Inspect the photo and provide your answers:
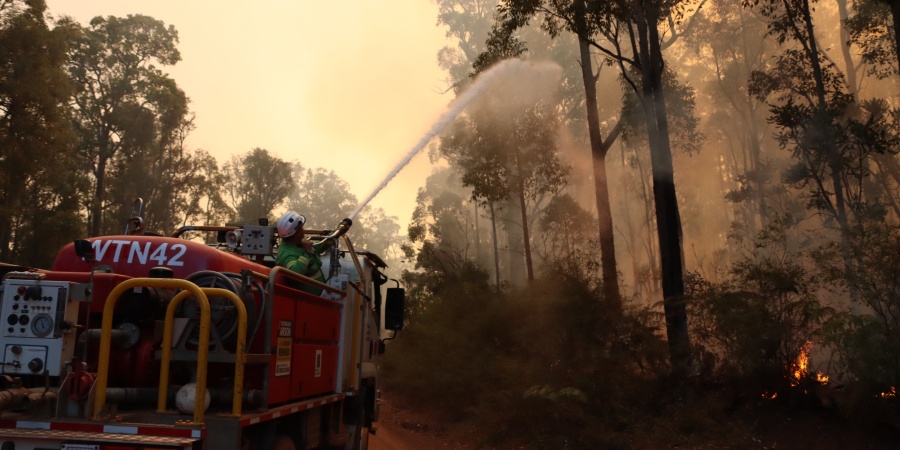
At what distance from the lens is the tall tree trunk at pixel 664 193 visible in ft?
42.1

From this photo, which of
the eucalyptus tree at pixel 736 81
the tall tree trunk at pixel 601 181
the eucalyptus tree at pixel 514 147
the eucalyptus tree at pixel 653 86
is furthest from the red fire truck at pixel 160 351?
the eucalyptus tree at pixel 736 81

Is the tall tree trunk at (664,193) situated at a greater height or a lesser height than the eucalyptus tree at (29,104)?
lesser

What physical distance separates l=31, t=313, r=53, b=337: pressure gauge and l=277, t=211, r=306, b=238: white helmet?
235 centimetres

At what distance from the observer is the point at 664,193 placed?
14422 millimetres

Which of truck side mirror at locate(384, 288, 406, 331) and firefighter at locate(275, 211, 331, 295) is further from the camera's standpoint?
truck side mirror at locate(384, 288, 406, 331)

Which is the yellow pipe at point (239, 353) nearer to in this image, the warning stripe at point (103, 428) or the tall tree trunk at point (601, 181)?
the warning stripe at point (103, 428)

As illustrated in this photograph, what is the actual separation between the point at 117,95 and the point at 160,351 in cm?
3956

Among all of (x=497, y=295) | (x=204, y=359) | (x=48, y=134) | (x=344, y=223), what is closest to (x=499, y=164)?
(x=497, y=295)

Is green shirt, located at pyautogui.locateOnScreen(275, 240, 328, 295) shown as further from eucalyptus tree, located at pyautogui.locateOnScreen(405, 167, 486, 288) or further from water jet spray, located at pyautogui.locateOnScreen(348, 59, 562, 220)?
eucalyptus tree, located at pyautogui.locateOnScreen(405, 167, 486, 288)

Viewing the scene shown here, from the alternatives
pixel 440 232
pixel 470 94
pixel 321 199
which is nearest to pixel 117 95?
pixel 440 232

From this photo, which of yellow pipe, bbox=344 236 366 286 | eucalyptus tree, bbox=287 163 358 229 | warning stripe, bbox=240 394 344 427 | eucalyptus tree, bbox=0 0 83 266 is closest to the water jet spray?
yellow pipe, bbox=344 236 366 286

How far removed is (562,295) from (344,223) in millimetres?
8028

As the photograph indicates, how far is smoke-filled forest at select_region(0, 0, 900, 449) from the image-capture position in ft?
35.4

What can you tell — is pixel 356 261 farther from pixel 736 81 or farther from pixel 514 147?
pixel 736 81
